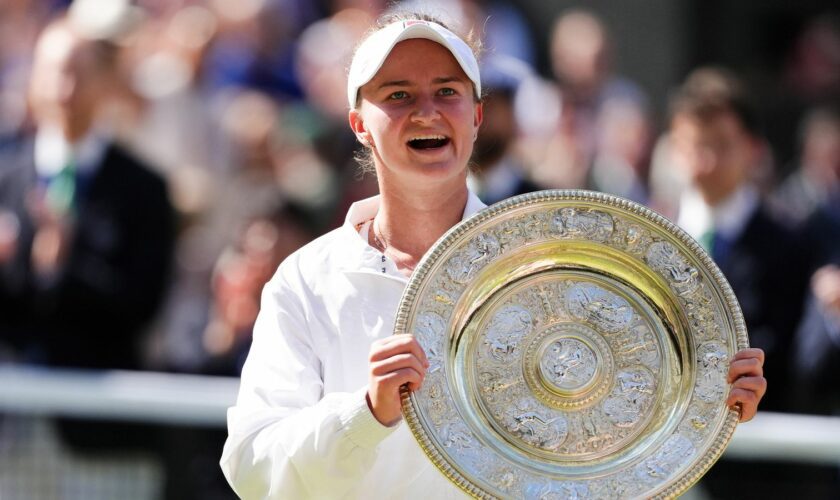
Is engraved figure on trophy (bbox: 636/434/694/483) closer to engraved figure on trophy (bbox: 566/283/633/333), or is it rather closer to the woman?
the woman

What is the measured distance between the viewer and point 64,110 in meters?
6.72

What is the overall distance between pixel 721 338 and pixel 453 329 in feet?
1.66

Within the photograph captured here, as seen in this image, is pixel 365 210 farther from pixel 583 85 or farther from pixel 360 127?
pixel 583 85

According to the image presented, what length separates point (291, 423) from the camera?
319 cm

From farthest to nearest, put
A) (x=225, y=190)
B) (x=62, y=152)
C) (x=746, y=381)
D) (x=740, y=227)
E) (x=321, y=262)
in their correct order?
(x=225, y=190) → (x=62, y=152) → (x=740, y=227) → (x=321, y=262) → (x=746, y=381)

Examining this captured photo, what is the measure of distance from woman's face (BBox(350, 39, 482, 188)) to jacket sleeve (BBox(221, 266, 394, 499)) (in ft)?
1.15

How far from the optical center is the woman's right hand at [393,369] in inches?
117

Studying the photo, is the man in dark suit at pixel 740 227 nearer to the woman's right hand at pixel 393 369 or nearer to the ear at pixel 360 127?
the ear at pixel 360 127

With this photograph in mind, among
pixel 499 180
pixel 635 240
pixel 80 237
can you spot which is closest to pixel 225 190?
pixel 80 237

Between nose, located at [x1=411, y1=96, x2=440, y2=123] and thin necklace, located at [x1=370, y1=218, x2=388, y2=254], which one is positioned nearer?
nose, located at [x1=411, y1=96, x2=440, y2=123]

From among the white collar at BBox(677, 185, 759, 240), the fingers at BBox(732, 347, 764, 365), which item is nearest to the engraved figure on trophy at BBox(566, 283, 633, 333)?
the fingers at BBox(732, 347, 764, 365)

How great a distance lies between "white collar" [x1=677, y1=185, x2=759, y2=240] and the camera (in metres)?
6.51

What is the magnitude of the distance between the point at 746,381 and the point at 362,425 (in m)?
0.71

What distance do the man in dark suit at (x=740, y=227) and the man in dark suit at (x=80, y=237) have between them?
82.5 inches
